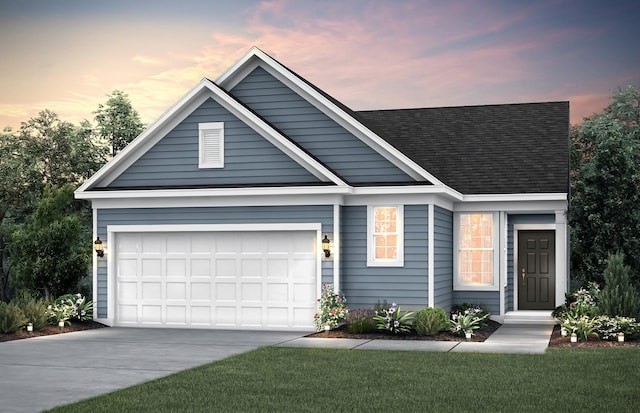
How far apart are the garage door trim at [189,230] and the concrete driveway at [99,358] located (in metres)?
1.00

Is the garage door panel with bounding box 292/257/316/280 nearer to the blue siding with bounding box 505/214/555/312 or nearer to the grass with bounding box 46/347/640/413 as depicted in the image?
the grass with bounding box 46/347/640/413

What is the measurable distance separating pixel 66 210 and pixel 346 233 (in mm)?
17617

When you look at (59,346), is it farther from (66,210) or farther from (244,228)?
(66,210)

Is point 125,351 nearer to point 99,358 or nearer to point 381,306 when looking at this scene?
point 99,358

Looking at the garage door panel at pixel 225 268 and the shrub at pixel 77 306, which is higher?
the garage door panel at pixel 225 268

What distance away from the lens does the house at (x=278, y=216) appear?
2089 cm

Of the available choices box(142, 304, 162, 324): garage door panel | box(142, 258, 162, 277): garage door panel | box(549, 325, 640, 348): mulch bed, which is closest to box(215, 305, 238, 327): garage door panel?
box(142, 304, 162, 324): garage door panel

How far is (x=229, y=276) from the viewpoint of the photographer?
70.7 ft

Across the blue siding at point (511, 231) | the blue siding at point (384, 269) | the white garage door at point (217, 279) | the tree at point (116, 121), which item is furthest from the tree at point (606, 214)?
the tree at point (116, 121)

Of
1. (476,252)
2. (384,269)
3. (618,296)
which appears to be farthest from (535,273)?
(384,269)

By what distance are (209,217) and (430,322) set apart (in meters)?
6.05

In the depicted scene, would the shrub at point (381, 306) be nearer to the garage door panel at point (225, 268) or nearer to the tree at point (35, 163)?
the garage door panel at point (225, 268)

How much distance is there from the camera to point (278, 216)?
2111 centimetres

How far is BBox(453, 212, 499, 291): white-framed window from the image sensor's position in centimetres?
2380
